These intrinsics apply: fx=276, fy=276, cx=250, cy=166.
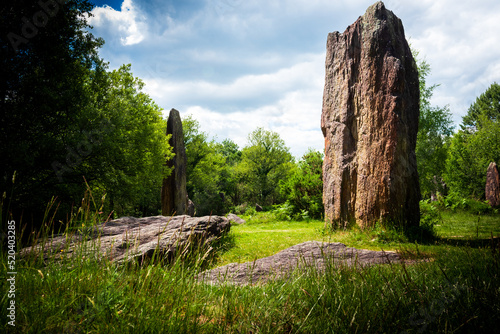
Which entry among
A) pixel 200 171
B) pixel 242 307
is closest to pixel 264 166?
pixel 200 171

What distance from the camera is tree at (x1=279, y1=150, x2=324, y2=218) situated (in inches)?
546

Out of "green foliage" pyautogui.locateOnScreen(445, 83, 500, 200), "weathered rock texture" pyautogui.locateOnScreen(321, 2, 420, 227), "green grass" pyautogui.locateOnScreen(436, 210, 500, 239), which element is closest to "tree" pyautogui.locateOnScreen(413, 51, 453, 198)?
"green foliage" pyautogui.locateOnScreen(445, 83, 500, 200)

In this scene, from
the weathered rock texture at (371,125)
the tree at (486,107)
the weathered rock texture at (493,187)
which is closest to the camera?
the weathered rock texture at (371,125)

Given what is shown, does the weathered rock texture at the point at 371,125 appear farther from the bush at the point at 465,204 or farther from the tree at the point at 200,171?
the tree at the point at 200,171

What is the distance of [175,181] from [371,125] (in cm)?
968

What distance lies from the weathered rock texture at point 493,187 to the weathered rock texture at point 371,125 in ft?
45.3

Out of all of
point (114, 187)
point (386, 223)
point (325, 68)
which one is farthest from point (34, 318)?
point (325, 68)

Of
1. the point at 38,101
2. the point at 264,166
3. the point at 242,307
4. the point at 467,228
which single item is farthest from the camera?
the point at 264,166

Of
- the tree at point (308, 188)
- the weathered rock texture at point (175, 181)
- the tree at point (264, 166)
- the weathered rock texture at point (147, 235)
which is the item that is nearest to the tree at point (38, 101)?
the weathered rock texture at point (147, 235)

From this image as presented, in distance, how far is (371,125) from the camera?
7582 millimetres

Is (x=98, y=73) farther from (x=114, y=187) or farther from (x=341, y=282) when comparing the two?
(x=341, y=282)

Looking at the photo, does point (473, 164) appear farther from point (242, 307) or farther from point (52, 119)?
point (52, 119)

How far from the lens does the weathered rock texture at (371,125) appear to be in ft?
23.2

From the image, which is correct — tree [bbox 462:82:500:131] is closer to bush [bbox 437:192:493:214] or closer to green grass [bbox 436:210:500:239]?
bush [bbox 437:192:493:214]
